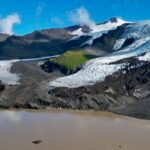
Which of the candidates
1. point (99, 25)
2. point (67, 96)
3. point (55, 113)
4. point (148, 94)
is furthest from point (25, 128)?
point (99, 25)

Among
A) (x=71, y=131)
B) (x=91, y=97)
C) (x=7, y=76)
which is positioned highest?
(x=7, y=76)

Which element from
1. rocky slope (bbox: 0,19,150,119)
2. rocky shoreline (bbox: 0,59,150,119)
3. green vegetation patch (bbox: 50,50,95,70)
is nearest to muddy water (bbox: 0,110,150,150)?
rocky shoreline (bbox: 0,59,150,119)

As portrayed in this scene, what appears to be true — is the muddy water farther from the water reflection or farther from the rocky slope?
the rocky slope

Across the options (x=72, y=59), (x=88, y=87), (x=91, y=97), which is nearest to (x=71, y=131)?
(x=91, y=97)

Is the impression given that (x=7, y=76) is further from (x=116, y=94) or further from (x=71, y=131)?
(x=71, y=131)

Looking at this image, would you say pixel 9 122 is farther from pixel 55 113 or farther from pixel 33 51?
pixel 33 51

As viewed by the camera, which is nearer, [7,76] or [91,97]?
[91,97]
